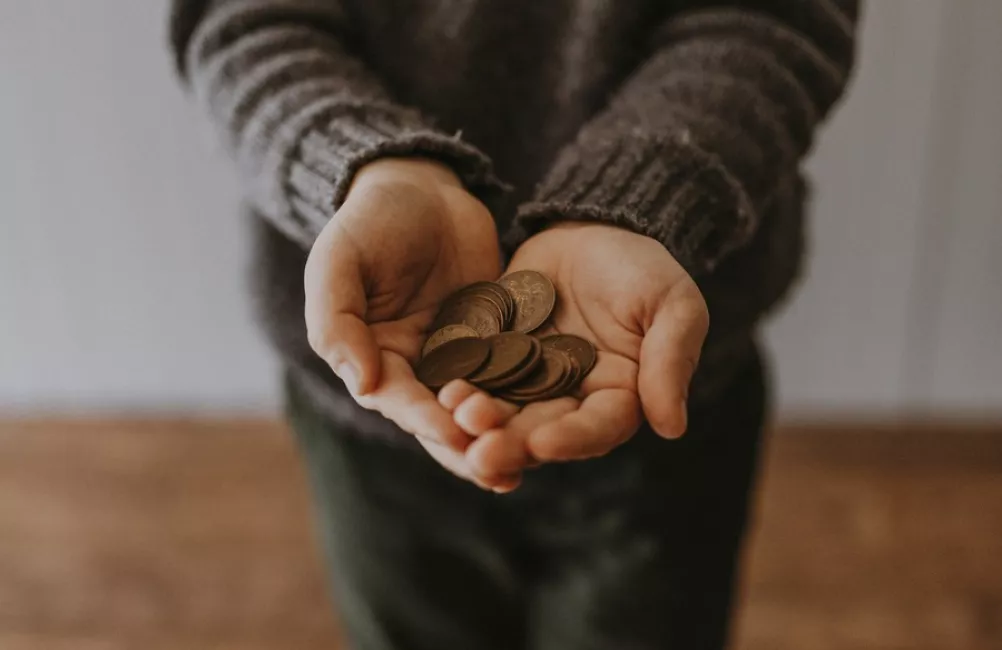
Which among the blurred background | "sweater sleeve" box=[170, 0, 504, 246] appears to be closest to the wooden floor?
the blurred background

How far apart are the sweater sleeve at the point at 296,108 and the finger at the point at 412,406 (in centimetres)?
12

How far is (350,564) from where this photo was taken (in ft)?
Answer: 2.51

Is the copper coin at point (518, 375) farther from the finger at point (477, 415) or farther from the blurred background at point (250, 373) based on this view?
the blurred background at point (250, 373)

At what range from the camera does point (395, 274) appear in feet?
1.53

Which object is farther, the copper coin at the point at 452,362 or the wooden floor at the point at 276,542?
the wooden floor at the point at 276,542

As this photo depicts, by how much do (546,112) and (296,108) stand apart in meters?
0.16

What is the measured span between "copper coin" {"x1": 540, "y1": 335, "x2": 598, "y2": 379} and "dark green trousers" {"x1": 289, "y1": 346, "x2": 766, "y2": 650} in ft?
0.64

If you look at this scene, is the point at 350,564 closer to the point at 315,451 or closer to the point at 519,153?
the point at 315,451

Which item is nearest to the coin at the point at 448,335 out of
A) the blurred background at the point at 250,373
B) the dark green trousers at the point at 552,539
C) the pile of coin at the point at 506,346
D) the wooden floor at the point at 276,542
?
the pile of coin at the point at 506,346

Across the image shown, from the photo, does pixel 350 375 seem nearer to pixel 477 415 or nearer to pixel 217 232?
pixel 477 415

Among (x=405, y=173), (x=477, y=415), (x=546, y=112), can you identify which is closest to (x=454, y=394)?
(x=477, y=415)

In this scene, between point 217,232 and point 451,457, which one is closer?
point 451,457

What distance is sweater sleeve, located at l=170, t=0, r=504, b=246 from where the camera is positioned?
1.68 feet

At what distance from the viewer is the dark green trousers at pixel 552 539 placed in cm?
67
